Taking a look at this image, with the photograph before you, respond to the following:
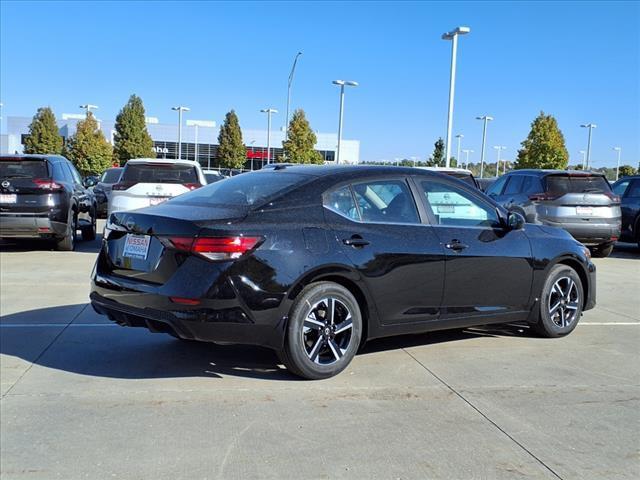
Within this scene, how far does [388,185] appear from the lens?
521 cm

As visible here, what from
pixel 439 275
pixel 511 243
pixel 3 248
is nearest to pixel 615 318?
pixel 511 243

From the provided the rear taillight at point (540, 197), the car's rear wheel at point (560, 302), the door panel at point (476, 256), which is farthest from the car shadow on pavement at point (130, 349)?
the rear taillight at point (540, 197)

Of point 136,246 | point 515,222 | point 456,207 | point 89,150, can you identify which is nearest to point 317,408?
point 136,246

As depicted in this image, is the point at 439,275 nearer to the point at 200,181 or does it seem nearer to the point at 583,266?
the point at 583,266

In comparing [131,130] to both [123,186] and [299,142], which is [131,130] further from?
[123,186]

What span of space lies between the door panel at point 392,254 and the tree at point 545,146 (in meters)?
48.3

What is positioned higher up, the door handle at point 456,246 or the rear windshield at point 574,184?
the rear windshield at point 574,184

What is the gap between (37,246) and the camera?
1259cm

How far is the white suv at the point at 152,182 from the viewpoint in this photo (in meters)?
11.1

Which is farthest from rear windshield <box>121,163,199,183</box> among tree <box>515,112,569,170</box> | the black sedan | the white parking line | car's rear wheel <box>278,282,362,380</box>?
tree <box>515,112,569,170</box>

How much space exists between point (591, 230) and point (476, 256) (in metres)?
7.52

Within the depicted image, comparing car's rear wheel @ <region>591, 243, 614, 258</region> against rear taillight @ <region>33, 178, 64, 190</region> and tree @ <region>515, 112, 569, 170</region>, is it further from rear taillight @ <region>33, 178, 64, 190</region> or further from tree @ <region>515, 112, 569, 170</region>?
tree @ <region>515, 112, 569, 170</region>

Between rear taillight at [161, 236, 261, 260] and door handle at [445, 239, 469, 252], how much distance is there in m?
1.86

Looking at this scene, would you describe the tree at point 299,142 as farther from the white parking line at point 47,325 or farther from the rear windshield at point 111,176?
the white parking line at point 47,325
